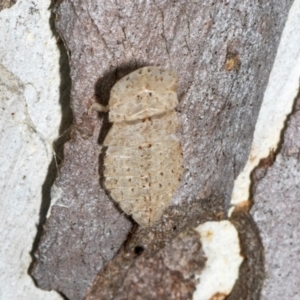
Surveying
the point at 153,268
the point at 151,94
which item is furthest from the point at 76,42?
the point at 153,268

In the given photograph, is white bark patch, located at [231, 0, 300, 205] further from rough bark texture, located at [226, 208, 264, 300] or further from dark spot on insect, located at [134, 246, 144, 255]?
dark spot on insect, located at [134, 246, 144, 255]

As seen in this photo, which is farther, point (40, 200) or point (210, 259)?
point (210, 259)

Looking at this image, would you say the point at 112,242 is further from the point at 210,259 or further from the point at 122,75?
the point at 122,75

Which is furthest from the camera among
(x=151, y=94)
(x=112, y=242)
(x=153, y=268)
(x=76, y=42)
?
(x=153, y=268)

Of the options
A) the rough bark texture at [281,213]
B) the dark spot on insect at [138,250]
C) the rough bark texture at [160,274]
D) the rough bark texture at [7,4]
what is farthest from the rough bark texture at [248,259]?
the rough bark texture at [7,4]

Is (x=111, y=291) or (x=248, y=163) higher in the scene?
(x=248, y=163)

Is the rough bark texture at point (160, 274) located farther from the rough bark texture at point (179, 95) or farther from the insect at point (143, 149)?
the insect at point (143, 149)

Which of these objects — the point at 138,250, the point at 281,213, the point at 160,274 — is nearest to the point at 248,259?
the point at 281,213
